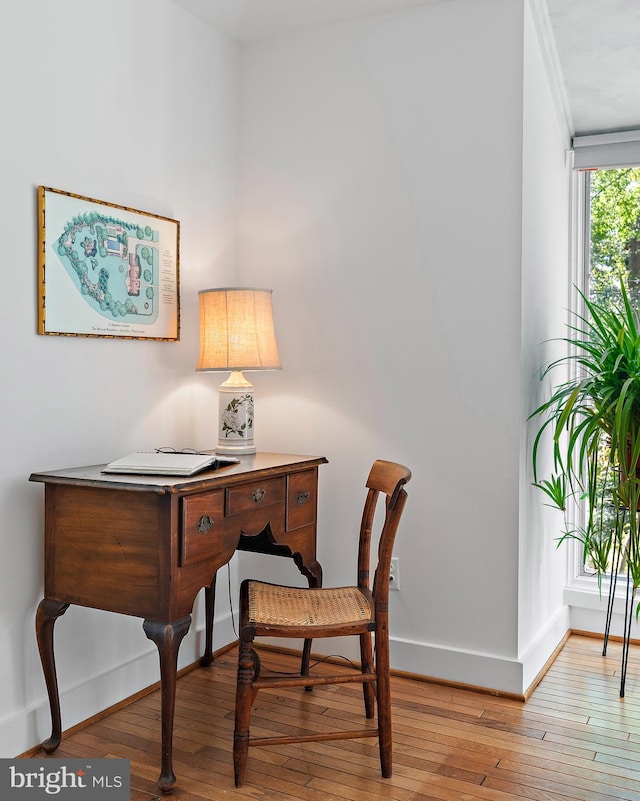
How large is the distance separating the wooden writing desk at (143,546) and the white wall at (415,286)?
769 millimetres

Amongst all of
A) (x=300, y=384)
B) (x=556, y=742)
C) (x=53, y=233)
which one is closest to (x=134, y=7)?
(x=53, y=233)

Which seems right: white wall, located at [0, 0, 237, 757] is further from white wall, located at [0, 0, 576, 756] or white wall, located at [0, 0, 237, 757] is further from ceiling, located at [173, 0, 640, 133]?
ceiling, located at [173, 0, 640, 133]

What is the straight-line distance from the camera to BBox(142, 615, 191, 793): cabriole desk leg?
2.02 meters

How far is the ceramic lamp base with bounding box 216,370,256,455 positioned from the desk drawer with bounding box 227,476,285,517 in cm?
29

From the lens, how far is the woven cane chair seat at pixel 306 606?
2.11m

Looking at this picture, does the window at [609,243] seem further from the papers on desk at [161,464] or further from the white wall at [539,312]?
the papers on desk at [161,464]

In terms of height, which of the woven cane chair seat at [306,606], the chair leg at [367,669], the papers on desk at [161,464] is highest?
the papers on desk at [161,464]

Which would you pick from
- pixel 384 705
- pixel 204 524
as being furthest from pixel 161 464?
pixel 384 705

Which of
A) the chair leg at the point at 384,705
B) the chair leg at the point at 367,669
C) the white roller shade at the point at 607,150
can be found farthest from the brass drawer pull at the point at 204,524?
the white roller shade at the point at 607,150

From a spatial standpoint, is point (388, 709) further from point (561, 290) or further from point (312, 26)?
point (312, 26)

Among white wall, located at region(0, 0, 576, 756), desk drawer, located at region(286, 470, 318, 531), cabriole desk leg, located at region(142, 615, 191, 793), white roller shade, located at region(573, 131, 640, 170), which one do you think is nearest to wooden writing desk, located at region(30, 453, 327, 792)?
cabriole desk leg, located at region(142, 615, 191, 793)

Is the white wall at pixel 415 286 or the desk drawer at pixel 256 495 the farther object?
the white wall at pixel 415 286

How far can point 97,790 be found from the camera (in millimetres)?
1866

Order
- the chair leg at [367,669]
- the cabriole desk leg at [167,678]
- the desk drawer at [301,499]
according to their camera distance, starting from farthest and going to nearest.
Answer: the desk drawer at [301,499]
the chair leg at [367,669]
the cabriole desk leg at [167,678]
